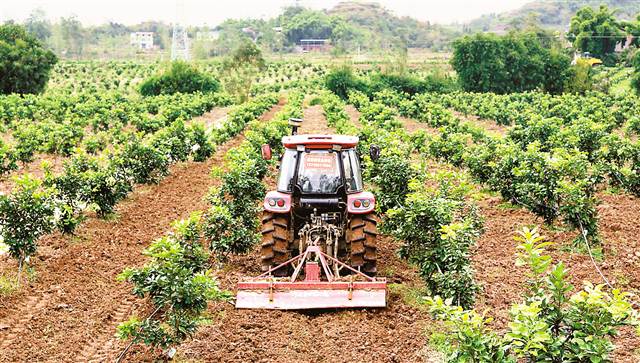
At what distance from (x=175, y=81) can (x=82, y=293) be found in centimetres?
5294

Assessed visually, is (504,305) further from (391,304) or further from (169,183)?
(169,183)

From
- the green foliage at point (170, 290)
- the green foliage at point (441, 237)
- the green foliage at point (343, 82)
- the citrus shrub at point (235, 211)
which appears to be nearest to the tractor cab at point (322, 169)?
the green foliage at point (441, 237)

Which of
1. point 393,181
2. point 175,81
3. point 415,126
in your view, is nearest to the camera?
point 393,181

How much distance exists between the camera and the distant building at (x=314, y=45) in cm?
14335

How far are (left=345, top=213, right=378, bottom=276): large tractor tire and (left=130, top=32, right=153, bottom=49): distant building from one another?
156181 millimetres

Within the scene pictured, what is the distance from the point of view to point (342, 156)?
1091 cm

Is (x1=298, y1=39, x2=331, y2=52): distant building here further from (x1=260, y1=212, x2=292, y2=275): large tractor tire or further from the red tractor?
(x1=260, y1=212, x2=292, y2=275): large tractor tire

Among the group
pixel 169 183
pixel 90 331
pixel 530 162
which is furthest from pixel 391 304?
pixel 169 183

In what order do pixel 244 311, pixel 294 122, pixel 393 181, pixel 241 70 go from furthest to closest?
pixel 241 70
pixel 393 181
pixel 294 122
pixel 244 311

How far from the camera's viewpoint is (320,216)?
10.8 metres

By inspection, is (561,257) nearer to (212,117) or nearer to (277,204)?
(277,204)

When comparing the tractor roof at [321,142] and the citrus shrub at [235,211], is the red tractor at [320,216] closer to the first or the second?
the tractor roof at [321,142]

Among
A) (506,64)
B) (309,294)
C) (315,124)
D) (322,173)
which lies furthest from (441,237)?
(506,64)

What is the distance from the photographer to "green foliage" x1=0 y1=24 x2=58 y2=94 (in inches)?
2077
